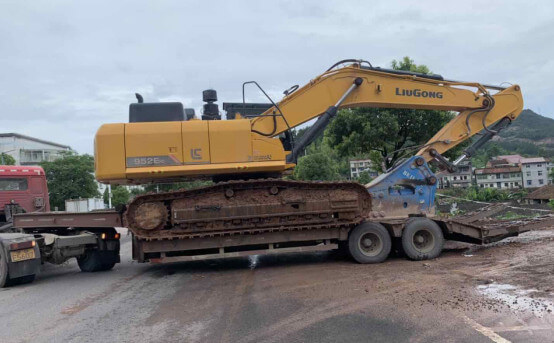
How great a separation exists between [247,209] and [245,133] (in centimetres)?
153

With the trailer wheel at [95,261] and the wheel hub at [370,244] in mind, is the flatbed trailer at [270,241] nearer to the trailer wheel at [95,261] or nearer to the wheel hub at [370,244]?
the wheel hub at [370,244]

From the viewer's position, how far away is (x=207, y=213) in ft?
28.3

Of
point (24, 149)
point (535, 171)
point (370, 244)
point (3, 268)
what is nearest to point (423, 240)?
point (370, 244)

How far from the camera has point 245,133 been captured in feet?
28.6

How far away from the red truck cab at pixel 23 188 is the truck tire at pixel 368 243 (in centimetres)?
872

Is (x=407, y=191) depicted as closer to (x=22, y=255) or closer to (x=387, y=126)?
(x=22, y=255)

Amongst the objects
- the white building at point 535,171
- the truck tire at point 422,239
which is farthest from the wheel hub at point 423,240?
the white building at point 535,171

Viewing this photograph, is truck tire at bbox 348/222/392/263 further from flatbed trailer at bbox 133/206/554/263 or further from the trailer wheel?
the trailer wheel

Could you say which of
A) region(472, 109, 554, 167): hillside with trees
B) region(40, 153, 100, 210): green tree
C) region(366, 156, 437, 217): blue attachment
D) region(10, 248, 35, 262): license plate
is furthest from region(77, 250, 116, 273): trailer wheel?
region(472, 109, 554, 167): hillside with trees

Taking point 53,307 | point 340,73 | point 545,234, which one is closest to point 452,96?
point 340,73

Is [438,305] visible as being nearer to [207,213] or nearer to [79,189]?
[207,213]

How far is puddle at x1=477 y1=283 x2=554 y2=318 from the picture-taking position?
5141 mm

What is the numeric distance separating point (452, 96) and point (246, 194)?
212 inches

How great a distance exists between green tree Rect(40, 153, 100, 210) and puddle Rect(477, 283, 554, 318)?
48110 millimetres
